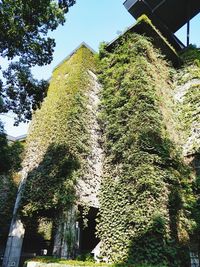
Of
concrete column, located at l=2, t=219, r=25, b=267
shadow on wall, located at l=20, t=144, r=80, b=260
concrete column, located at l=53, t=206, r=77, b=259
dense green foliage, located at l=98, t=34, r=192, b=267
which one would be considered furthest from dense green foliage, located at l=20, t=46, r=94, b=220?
dense green foliage, located at l=98, t=34, r=192, b=267

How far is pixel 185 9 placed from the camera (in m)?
17.2

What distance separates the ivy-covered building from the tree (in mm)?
1947

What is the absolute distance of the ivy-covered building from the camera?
9086 mm

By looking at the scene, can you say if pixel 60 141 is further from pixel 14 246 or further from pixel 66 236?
pixel 14 246

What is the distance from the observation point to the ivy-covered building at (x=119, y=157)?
358 inches

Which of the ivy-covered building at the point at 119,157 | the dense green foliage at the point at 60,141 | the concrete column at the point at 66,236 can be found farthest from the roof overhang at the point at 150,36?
the concrete column at the point at 66,236

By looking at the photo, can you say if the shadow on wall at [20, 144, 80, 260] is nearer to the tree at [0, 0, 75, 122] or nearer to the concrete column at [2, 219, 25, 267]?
the concrete column at [2, 219, 25, 267]

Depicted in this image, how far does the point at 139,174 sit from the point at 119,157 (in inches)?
60.9

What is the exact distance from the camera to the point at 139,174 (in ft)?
31.2

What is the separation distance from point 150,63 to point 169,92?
200 cm

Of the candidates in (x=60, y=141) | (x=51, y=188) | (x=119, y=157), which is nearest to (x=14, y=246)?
(x=51, y=188)

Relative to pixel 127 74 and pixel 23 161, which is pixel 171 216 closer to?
pixel 127 74

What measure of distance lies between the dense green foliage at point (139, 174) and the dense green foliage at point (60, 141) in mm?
1321

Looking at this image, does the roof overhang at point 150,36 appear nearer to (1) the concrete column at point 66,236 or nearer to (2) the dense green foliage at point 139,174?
(2) the dense green foliage at point 139,174
